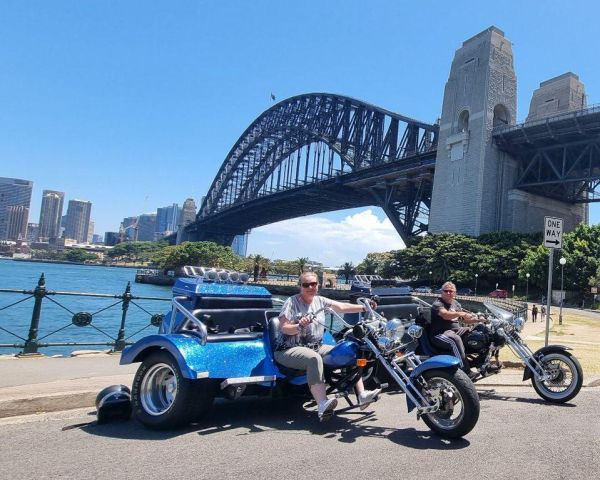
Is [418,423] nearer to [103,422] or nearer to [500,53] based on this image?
[103,422]

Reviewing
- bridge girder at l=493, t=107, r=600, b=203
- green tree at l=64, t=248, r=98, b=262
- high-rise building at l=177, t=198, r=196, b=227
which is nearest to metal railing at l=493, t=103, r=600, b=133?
bridge girder at l=493, t=107, r=600, b=203

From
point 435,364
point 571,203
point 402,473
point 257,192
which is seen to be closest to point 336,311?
point 435,364

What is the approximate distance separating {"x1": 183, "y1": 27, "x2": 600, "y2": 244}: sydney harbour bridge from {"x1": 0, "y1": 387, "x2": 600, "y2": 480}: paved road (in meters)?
50.7

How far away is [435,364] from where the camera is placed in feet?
13.5

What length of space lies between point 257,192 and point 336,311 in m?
107

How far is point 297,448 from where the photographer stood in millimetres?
3754

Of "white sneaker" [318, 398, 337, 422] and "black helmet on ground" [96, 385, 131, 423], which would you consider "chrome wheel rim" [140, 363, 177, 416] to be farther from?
"white sneaker" [318, 398, 337, 422]

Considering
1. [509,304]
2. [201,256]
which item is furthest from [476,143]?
[201,256]

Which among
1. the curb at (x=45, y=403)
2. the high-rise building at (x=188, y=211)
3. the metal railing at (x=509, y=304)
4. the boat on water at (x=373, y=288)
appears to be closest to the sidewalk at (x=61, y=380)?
the curb at (x=45, y=403)

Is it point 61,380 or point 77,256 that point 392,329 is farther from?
point 77,256

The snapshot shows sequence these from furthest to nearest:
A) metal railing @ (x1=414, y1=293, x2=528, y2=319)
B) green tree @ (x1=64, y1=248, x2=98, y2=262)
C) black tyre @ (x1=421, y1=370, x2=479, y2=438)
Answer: green tree @ (x1=64, y1=248, x2=98, y2=262), metal railing @ (x1=414, y1=293, x2=528, y2=319), black tyre @ (x1=421, y1=370, x2=479, y2=438)

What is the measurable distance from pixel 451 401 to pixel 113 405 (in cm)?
298

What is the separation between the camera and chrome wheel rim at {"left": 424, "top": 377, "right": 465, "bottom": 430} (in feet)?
13.3

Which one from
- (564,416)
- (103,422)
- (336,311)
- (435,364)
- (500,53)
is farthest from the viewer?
(500,53)
